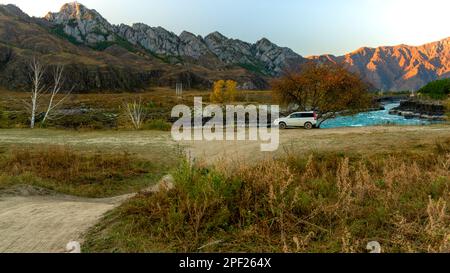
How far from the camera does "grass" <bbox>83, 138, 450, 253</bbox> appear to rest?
Result: 5.17m

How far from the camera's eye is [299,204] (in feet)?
20.3

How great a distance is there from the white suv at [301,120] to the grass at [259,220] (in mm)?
30899

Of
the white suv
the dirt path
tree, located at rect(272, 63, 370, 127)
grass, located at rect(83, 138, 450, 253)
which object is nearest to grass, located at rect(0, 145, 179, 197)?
the dirt path

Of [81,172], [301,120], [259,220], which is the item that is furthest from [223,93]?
[259,220]

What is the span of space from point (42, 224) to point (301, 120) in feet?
109

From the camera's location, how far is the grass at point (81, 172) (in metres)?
13.1

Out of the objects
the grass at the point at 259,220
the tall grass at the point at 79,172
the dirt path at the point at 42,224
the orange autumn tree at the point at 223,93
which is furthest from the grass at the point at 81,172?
the orange autumn tree at the point at 223,93

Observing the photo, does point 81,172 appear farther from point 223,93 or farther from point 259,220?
point 223,93

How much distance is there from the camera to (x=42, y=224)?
7.27m

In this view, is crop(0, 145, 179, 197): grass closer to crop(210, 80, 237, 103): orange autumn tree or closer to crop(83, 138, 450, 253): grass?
crop(83, 138, 450, 253): grass

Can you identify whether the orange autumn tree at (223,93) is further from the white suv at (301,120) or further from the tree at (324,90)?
the white suv at (301,120)
